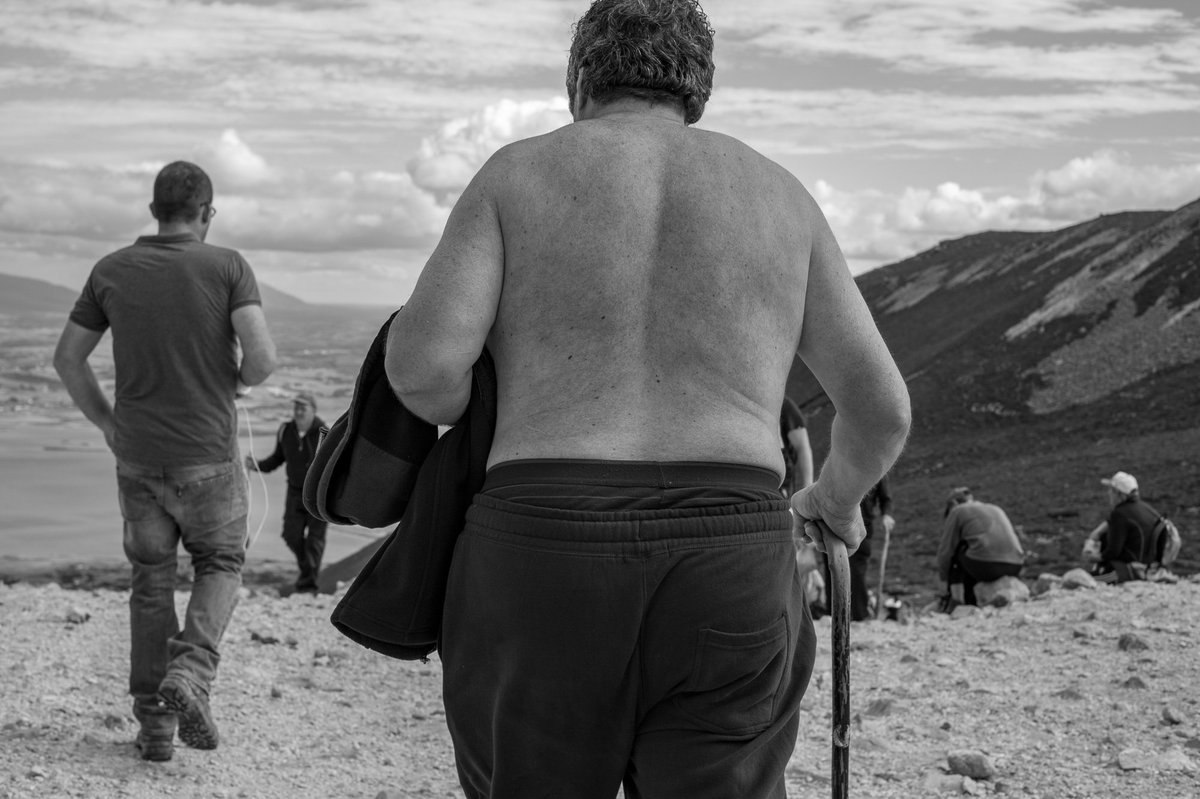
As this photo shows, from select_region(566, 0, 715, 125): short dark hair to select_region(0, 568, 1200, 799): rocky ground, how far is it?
378 cm

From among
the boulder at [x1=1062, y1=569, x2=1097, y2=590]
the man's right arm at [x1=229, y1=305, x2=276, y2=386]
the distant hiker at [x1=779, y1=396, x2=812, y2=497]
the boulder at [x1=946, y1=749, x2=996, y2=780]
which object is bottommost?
the boulder at [x1=1062, y1=569, x2=1097, y2=590]

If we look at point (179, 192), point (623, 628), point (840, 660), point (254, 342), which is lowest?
point (840, 660)

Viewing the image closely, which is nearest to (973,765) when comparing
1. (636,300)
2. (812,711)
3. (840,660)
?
(812,711)

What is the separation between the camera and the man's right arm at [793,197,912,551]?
9.26 feet

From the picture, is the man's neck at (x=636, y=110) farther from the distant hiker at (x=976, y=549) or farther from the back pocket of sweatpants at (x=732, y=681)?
the distant hiker at (x=976, y=549)

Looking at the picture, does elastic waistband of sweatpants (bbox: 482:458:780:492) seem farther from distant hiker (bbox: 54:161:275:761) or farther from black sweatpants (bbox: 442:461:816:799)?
distant hiker (bbox: 54:161:275:761)

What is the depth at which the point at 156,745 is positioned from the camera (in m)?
5.71

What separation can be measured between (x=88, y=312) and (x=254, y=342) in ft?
2.28

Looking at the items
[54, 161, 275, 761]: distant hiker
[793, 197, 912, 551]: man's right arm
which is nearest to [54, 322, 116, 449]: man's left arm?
[54, 161, 275, 761]: distant hiker

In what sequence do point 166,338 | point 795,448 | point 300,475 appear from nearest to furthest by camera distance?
point 166,338
point 795,448
point 300,475

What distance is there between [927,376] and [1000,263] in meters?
34.6

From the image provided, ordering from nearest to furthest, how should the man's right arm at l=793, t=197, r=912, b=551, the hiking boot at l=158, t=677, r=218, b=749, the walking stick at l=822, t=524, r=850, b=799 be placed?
the man's right arm at l=793, t=197, r=912, b=551 → the walking stick at l=822, t=524, r=850, b=799 → the hiking boot at l=158, t=677, r=218, b=749

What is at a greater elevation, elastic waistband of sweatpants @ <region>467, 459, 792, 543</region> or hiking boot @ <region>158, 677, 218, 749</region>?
elastic waistband of sweatpants @ <region>467, 459, 792, 543</region>

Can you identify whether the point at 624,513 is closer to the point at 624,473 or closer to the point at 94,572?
the point at 624,473
